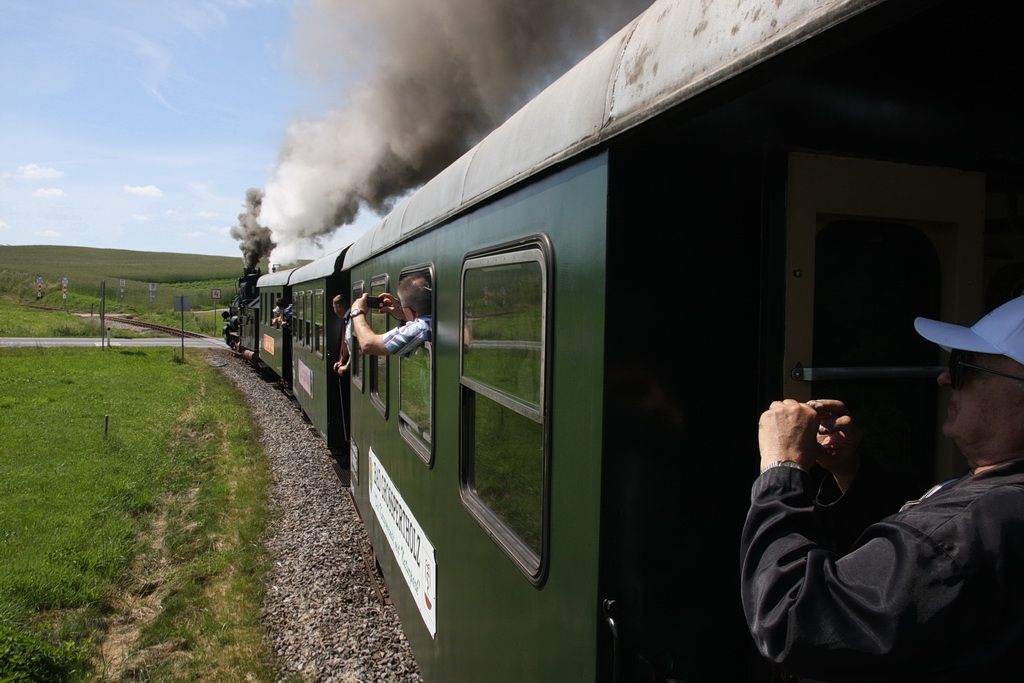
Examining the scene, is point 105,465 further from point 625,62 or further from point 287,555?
point 625,62

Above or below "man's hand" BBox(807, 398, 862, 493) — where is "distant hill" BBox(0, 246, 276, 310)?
above

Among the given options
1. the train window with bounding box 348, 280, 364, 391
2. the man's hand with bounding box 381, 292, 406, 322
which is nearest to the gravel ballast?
the train window with bounding box 348, 280, 364, 391

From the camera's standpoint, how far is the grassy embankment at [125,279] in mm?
49344

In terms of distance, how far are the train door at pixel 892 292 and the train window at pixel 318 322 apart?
26.0 ft

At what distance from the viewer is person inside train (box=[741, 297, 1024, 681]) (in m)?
1.04

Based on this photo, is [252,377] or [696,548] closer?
[696,548]

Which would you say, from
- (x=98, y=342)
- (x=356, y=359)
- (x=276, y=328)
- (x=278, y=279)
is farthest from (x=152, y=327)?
(x=356, y=359)

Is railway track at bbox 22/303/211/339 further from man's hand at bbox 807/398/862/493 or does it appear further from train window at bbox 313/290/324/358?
man's hand at bbox 807/398/862/493

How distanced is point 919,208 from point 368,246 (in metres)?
4.37

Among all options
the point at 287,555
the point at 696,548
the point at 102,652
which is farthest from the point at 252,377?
the point at 696,548

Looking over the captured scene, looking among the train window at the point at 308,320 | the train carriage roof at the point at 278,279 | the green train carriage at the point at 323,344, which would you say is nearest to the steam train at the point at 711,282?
the green train carriage at the point at 323,344

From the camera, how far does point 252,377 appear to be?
19.4 meters

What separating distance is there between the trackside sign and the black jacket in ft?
7.49

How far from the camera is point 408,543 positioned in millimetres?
3920
